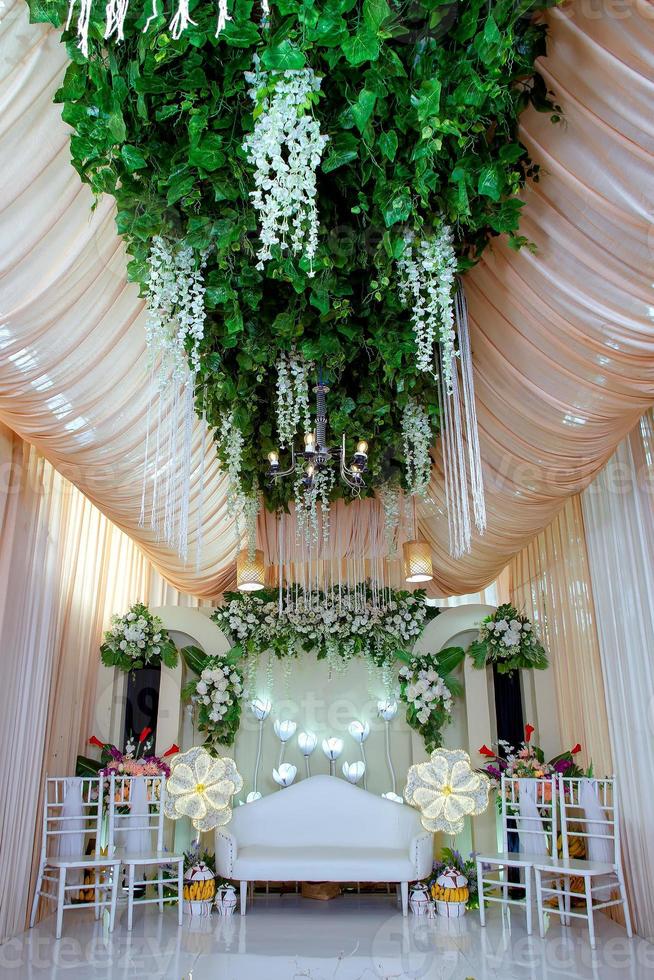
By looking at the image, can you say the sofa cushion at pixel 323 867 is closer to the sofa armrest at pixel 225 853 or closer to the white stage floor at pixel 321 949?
the sofa armrest at pixel 225 853

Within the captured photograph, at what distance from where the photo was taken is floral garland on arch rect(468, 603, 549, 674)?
6.28 m

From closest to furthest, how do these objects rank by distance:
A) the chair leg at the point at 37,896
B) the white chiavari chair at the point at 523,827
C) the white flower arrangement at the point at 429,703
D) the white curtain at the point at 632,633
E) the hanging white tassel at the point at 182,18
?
the hanging white tassel at the point at 182,18 → the white curtain at the point at 632,633 → the chair leg at the point at 37,896 → the white chiavari chair at the point at 523,827 → the white flower arrangement at the point at 429,703

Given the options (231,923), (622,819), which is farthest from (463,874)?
(231,923)

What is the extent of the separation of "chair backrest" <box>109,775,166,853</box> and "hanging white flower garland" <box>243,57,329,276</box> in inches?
173

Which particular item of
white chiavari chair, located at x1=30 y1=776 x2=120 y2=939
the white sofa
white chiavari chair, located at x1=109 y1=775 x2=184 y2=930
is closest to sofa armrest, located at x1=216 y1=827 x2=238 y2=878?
the white sofa

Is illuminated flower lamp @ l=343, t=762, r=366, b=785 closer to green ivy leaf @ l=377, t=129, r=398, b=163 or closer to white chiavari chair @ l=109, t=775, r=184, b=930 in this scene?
white chiavari chair @ l=109, t=775, r=184, b=930

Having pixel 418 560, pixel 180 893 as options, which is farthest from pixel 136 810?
pixel 418 560

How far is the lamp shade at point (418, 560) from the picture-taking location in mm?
5758

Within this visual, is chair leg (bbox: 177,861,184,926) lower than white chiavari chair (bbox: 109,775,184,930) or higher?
lower

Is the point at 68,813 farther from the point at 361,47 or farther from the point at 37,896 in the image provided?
the point at 361,47

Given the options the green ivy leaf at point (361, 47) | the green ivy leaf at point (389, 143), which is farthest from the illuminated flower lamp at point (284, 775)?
the green ivy leaf at point (361, 47)

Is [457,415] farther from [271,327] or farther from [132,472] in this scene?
[132,472]

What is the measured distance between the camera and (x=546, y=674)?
6.31m

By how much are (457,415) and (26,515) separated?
10.0 ft
